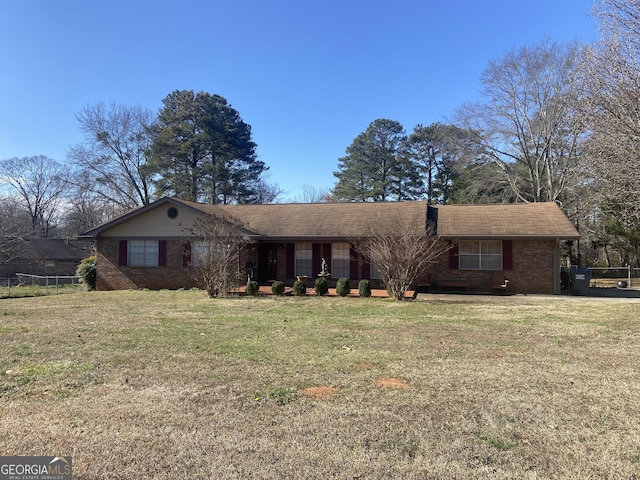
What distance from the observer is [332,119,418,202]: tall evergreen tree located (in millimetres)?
37656

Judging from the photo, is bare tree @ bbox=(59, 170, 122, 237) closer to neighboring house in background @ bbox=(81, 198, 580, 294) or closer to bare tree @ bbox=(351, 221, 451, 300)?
neighboring house in background @ bbox=(81, 198, 580, 294)

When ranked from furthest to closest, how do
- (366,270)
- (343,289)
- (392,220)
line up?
1. (366,270)
2. (392,220)
3. (343,289)

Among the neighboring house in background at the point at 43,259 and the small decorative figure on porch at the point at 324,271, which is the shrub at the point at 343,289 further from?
the neighboring house in background at the point at 43,259

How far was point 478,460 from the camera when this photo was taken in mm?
3191

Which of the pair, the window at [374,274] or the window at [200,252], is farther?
the window at [374,274]

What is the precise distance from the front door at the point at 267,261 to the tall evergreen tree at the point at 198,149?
16.9m

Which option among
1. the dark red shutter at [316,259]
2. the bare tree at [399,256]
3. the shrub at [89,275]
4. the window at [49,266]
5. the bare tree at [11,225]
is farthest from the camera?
the window at [49,266]

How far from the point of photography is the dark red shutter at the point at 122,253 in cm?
1912

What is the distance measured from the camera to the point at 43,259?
120ft

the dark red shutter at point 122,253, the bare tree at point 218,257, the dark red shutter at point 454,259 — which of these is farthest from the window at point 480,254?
the dark red shutter at point 122,253

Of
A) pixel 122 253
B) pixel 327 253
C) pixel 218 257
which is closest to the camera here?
pixel 218 257

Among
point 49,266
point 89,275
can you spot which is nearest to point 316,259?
point 89,275

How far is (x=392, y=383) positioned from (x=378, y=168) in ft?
114

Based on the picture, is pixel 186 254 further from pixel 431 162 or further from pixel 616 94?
pixel 431 162
